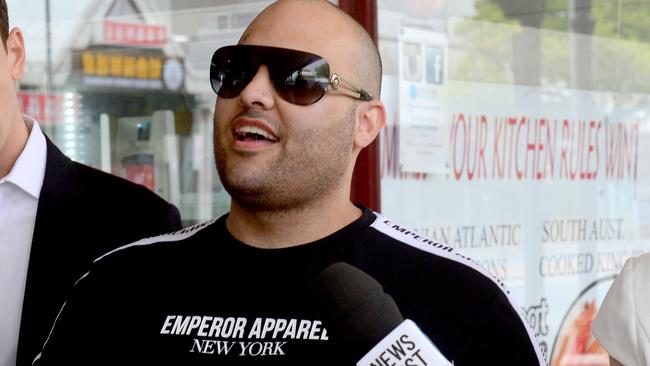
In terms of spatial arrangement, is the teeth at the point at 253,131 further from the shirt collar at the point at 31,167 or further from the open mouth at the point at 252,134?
the shirt collar at the point at 31,167

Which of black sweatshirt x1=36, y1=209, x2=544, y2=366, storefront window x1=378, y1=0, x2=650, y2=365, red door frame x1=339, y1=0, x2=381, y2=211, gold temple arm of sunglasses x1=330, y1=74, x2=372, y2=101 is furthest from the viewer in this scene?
storefront window x1=378, y1=0, x2=650, y2=365

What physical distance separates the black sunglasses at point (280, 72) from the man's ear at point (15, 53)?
467mm

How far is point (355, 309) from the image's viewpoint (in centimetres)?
181

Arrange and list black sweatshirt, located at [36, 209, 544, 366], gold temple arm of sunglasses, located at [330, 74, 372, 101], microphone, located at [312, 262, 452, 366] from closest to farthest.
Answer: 1. microphone, located at [312, 262, 452, 366]
2. black sweatshirt, located at [36, 209, 544, 366]
3. gold temple arm of sunglasses, located at [330, 74, 372, 101]

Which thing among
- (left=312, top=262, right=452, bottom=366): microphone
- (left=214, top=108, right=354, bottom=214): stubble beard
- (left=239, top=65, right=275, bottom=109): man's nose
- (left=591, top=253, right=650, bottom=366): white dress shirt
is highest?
(left=239, top=65, right=275, bottom=109): man's nose

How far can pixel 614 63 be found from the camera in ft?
20.9

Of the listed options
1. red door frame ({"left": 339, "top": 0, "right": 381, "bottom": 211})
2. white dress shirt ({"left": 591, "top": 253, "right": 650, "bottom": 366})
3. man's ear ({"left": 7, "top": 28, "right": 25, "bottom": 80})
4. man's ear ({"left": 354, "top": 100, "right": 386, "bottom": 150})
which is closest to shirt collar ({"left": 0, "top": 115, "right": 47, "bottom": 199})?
man's ear ({"left": 7, "top": 28, "right": 25, "bottom": 80})

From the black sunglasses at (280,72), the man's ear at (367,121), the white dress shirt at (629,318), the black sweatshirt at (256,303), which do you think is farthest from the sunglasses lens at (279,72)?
the white dress shirt at (629,318)

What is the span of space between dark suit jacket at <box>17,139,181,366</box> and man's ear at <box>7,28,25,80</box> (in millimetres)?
188

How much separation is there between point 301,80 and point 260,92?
88 mm

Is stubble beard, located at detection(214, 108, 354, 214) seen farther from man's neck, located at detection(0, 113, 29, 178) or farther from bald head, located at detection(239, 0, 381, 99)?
man's neck, located at detection(0, 113, 29, 178)

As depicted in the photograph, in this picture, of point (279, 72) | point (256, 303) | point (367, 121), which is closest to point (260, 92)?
point (279, 72)

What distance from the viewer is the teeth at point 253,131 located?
2395mm

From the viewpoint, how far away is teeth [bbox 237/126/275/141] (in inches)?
94.3
